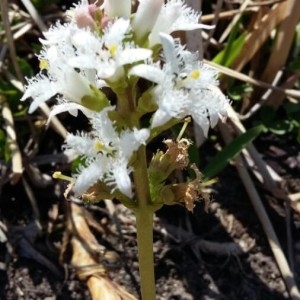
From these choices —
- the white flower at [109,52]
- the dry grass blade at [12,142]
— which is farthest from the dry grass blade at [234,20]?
the white flower at [109,52]

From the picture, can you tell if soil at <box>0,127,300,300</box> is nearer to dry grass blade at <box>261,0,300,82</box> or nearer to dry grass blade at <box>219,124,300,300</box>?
dry grass blade at <box>219,124,300,300</box>

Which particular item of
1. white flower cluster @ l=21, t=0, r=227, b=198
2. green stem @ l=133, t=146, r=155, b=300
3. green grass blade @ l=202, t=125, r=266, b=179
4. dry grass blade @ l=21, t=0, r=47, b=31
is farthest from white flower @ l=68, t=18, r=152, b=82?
dry grass blade @ l=21, t=0, r=47, b=31

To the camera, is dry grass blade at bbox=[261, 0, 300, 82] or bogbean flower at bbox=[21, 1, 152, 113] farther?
dry grass blade at bbox=[261, 0, 300, 82]

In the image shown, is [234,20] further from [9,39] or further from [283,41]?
Result: [9,39]

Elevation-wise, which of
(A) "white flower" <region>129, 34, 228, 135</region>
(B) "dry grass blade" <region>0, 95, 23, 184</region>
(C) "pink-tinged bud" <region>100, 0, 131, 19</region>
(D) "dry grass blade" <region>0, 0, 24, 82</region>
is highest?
(D) "dry grass blade" <region>0, 0, 24, 82</region>

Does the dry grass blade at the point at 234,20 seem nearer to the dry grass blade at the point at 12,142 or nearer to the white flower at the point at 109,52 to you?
the dry grass blade at the point at 12,142

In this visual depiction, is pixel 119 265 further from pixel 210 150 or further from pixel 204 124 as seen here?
pixel 204 124
